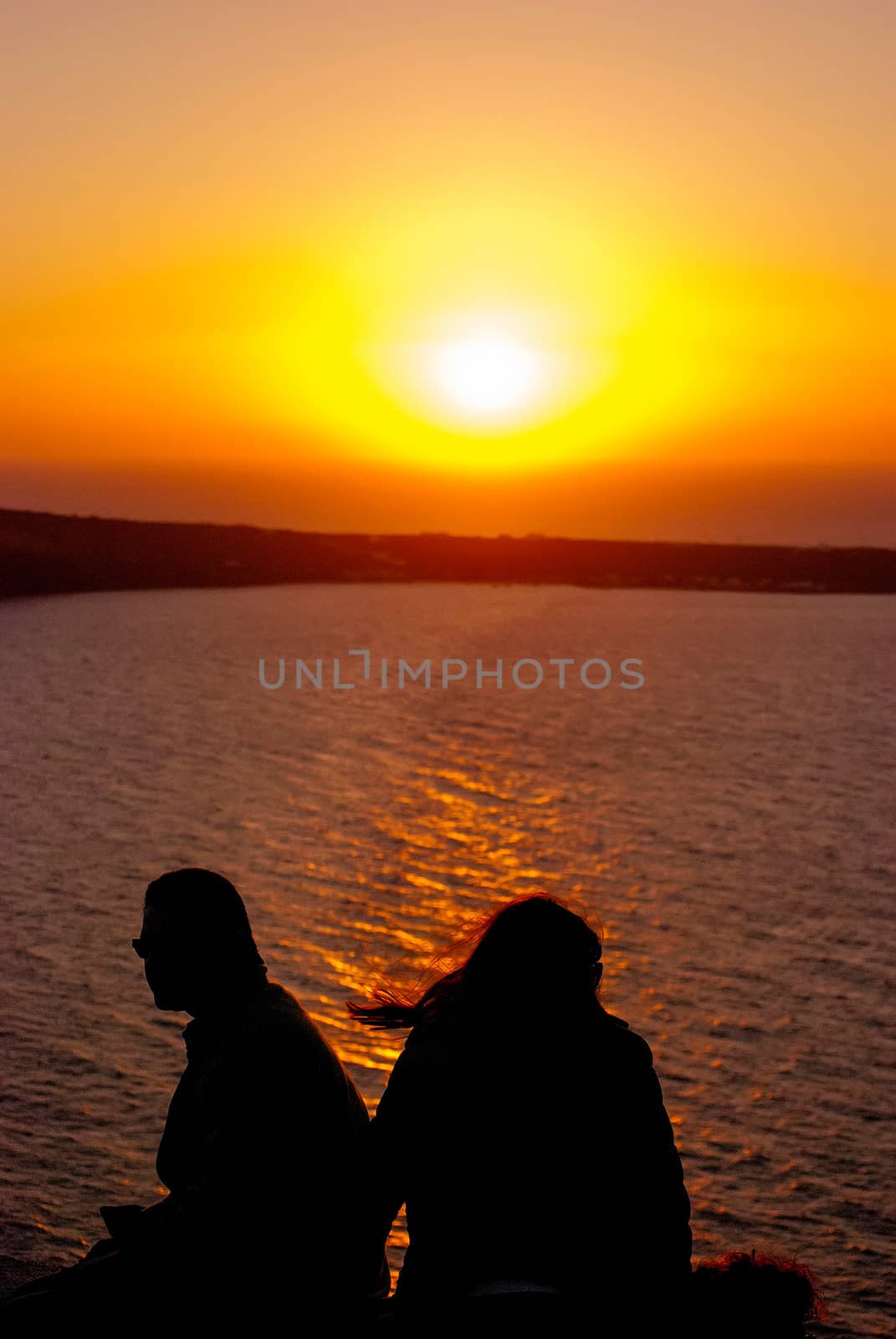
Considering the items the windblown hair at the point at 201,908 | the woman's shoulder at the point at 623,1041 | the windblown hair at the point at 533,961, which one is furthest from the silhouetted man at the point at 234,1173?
the woman's shoulder at the point at 623,1041

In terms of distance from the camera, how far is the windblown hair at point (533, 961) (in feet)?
11.1

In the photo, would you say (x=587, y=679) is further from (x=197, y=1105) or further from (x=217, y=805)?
(x=197, y=1105)

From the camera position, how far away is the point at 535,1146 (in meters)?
3.38

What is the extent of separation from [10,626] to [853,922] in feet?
228

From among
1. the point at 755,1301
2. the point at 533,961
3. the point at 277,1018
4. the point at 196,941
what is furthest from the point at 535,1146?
the point at 196,941

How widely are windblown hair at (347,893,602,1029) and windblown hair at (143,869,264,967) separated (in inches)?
27.7

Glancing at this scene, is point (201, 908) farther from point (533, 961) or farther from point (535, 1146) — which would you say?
point (535, 1146)

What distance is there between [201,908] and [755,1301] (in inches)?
64.4

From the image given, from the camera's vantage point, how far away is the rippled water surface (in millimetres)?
14297

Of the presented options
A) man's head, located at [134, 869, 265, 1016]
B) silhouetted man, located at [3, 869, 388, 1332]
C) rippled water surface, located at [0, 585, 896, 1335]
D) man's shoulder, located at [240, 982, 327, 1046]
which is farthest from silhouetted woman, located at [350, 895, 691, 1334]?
man's head, located at [134, 869, 265, 1016]

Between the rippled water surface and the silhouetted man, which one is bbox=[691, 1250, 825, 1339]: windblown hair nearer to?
the rippled water surface

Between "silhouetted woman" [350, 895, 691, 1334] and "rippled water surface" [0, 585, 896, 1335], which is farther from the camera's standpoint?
"rippled water surface" [0, 585, 896, 1335]

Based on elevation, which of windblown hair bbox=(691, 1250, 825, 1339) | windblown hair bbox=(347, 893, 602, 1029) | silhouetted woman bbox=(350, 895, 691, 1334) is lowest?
windblown hair bbox=(691, 1250, 825, 1339)

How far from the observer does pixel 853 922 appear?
82.0ft
